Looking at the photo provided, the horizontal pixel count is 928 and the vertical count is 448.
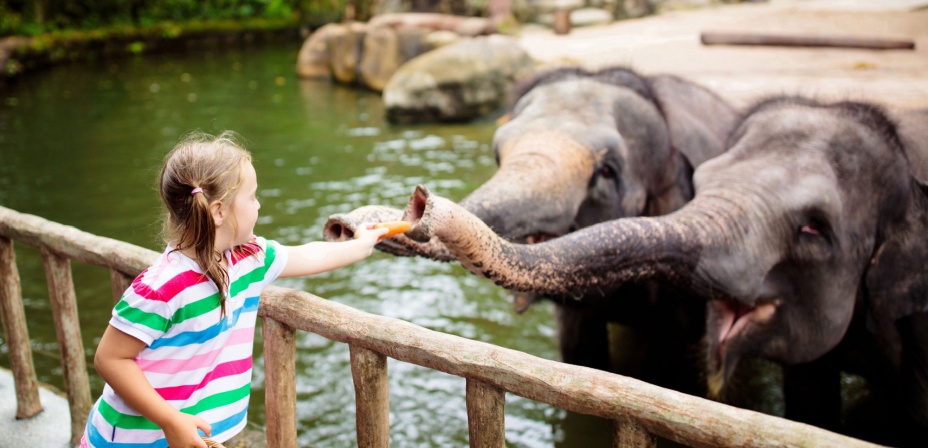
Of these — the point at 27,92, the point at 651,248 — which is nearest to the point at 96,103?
the point at 27,92

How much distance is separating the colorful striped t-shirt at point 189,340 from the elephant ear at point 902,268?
2343 mm

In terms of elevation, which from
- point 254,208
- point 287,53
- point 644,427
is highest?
point 254,208

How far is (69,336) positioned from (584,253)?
2.00 metres

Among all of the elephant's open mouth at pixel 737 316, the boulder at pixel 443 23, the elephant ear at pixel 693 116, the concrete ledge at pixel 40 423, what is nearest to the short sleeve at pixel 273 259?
the concrete ledge at pixel 40 423

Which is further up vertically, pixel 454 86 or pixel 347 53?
pixel 454 86

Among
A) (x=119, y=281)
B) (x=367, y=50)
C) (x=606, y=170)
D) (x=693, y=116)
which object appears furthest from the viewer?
(x=367, y=50)

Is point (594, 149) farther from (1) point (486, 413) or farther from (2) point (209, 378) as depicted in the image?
(2) point (209, 378)

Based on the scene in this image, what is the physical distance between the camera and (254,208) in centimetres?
184

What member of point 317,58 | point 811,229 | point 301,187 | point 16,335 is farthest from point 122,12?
point 811,229

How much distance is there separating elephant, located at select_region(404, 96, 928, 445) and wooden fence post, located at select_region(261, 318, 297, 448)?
29.0 inches

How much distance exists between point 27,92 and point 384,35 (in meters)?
6.27

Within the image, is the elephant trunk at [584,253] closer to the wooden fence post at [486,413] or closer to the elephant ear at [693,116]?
the wooden fence post at [486,413]

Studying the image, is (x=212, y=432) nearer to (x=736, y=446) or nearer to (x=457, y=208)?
(x=457, y=208)

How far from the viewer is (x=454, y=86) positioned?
11039 mm
